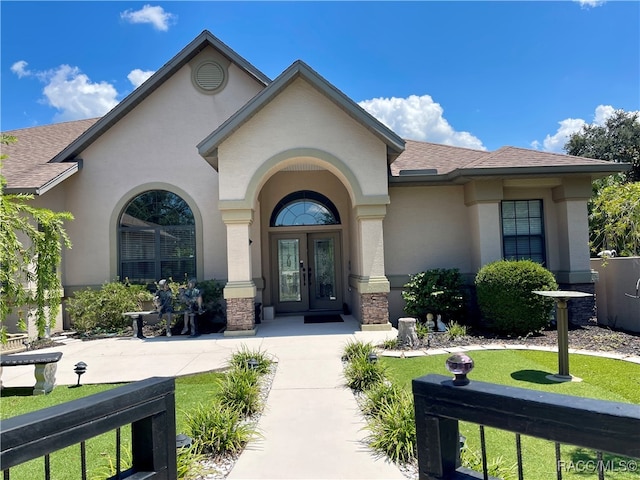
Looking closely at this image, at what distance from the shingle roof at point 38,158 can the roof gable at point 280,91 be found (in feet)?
15.0

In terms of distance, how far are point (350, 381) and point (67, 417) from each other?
15.8 ft

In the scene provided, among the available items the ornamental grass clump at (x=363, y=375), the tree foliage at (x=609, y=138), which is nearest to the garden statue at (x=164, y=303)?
the ornamental grass clump at (x=363, y=375)

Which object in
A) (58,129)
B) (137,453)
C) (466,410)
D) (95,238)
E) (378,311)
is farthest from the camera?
(58,129)

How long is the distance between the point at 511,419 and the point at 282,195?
491 inches

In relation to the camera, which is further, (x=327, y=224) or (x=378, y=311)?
(x=327, y=224)

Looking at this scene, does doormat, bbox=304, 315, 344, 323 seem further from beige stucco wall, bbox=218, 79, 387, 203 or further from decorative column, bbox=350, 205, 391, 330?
beige stucco wall, bbox=218, 79, 387, 203

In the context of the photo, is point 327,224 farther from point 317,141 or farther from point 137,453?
point 137,453

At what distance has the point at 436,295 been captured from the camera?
10680 millimetres

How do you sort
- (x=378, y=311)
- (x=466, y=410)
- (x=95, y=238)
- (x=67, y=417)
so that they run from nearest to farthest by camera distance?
(x=67, y=417) < (x=466, y=410) < (x=378, y=311) < (x=95, y=238)

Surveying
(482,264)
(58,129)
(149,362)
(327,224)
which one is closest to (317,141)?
(327,224)

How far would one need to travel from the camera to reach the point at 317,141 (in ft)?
36.6

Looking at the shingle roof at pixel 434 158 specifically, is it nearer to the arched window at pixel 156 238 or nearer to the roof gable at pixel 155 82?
the roof gable at pixel 155 82

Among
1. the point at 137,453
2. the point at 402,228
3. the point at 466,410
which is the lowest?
the point at 137,453

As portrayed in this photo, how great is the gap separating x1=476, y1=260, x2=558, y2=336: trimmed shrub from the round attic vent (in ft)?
35.4
